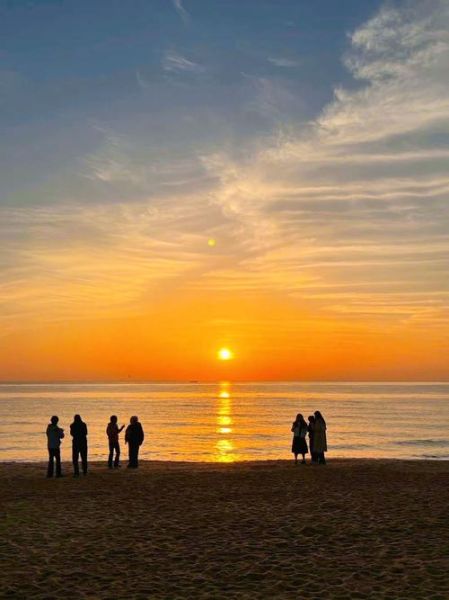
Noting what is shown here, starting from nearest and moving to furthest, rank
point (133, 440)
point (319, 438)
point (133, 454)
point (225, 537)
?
point (225, 537) → point (133, 440) → point (133, 454) → point (319, 438)

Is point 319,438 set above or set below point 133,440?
below

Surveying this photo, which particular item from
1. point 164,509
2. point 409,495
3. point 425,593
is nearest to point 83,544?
point 164,509

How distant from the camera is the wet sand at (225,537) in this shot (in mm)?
8516

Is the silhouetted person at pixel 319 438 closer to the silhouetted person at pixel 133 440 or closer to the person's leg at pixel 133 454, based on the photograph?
the silhouetted person at pixel 133 440

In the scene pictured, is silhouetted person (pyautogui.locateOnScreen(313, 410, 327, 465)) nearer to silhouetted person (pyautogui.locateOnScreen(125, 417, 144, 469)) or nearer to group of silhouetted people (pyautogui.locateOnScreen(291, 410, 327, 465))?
group of silhouetted people (pyautogui.locateOnScreen(291, 410, 327, 465))

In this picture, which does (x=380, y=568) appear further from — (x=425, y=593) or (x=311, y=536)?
(x=311, y=536)

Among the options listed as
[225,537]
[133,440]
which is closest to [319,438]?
[133,440]

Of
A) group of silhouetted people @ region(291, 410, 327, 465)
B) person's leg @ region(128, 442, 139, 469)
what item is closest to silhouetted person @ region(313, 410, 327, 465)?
group of silhouetted people @ region(291, 410, 327, 465)

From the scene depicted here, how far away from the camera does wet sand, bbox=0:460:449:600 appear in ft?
27.9

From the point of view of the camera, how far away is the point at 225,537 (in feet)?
37.9

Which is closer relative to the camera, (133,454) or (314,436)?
(133,454)

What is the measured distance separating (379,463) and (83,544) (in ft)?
55.7

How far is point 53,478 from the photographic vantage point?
789 inches

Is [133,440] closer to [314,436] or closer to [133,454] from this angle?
[133,454]
